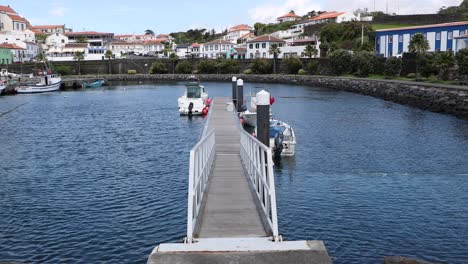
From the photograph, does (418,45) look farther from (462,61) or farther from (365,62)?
(462,61)

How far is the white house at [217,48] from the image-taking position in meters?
160

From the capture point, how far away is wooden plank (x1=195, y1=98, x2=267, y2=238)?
12500 millimetres

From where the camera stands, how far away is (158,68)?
14288cm

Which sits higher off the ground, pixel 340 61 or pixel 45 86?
pixel 340 61

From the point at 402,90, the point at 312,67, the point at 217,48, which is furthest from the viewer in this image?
the point at 217,48

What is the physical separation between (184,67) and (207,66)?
329 inches

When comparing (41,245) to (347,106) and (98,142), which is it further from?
(347,106)

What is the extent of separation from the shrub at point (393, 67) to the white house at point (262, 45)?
5073 centimetres

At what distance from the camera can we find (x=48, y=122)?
50.1 metres

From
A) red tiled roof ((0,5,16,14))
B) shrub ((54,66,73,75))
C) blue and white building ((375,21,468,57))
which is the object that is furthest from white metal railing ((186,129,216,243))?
red tiled roof ((0,5,16,14))

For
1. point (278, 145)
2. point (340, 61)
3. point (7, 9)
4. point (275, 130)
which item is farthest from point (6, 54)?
point (278, 145)

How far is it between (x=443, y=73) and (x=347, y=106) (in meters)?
21.4

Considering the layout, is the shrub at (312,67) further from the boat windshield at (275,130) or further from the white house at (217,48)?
the boat windshield at (275,130)

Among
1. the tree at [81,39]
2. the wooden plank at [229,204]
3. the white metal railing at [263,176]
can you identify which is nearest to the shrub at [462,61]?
the wooden plank at [229,204]
